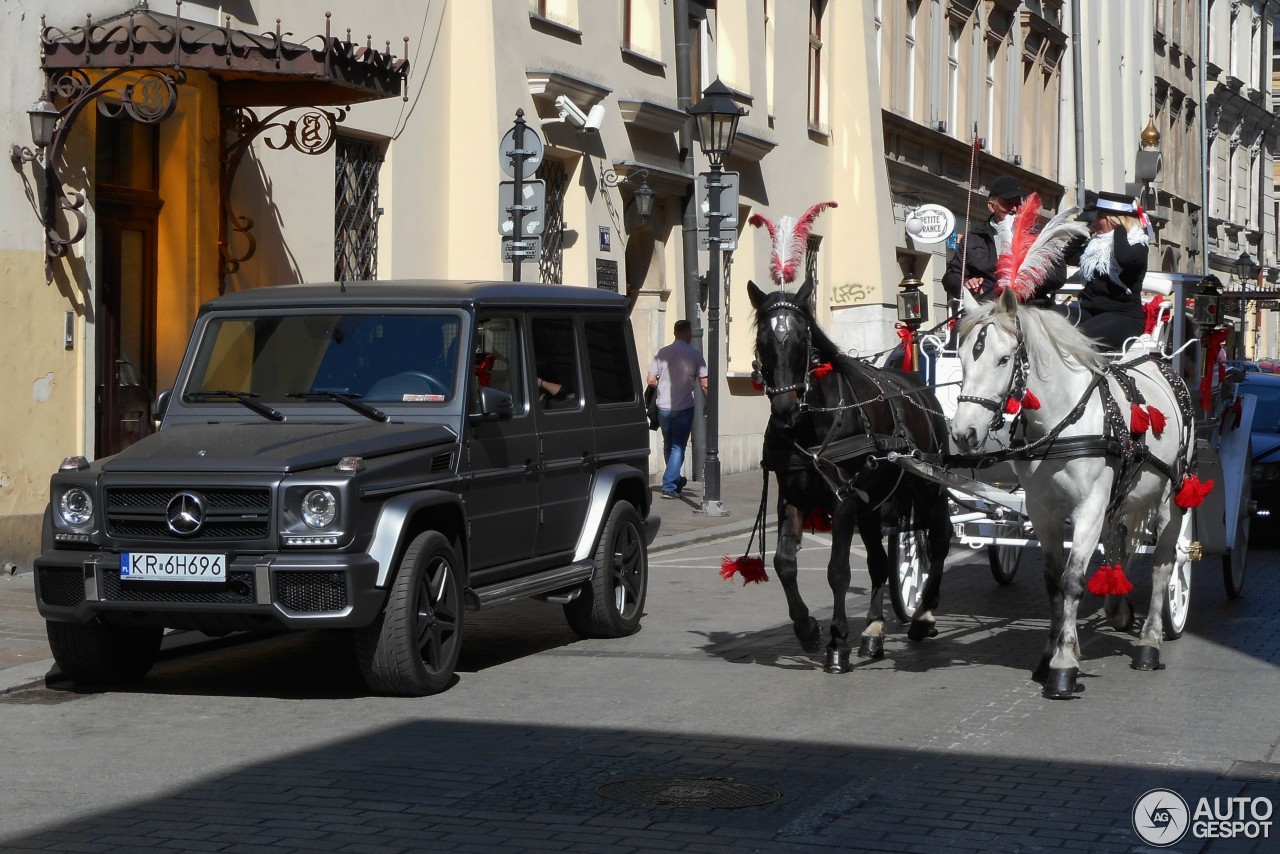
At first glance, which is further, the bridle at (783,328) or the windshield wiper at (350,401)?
the windshield wiper at (350,401)

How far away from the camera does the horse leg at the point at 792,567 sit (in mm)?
9773

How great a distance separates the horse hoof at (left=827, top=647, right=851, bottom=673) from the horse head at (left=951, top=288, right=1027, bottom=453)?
1.54 meters

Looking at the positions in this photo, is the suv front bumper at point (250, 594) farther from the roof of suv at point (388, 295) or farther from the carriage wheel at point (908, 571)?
the carriage wheel at point (908, 571)

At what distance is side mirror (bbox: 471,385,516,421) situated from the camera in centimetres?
965

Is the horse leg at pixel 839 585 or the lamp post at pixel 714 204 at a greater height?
the lamp post at pixel 714 204

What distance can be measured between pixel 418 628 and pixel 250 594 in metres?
0.86

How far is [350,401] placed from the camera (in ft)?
31.2

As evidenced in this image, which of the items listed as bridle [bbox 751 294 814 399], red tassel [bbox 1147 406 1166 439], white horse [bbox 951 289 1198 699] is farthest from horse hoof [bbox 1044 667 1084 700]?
bridle [bbox 751 294 814 399]

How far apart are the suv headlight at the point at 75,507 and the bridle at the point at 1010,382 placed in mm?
4163

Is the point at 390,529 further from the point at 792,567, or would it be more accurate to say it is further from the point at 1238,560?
Result: the point at 1238,560

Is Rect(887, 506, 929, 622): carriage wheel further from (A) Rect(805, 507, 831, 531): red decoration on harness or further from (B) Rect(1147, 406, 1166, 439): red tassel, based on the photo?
(B) Rect(1147, 406, 1166, 439): red tassel

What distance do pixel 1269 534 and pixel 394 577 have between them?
11345mm

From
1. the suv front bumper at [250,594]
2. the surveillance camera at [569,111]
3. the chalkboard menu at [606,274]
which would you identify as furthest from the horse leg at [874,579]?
the chalkboard menu at [606,274]

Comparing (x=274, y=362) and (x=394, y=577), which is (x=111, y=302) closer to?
(x=274, y=362)
